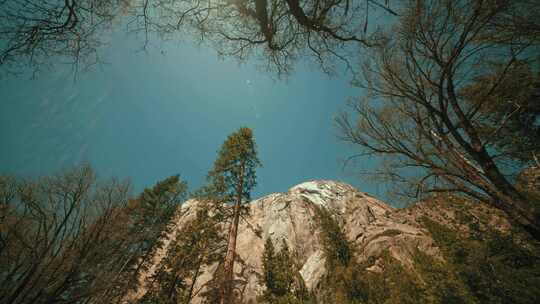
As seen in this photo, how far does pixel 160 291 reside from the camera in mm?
13664

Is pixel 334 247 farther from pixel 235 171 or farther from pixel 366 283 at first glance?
pixel 235 171

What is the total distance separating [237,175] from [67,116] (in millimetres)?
232953

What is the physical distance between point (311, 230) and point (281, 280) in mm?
7367

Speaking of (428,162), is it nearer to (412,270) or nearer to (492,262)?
(492,262)

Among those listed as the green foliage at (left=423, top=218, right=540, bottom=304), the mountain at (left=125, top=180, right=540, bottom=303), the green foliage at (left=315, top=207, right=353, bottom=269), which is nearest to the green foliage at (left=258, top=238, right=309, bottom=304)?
the mountain at (left=125, top=180, right=540, bottom=303)

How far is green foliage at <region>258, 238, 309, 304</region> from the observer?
13.0m

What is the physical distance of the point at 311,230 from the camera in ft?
68.4

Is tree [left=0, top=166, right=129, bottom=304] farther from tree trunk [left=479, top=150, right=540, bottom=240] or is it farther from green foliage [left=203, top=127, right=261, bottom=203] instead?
tree trunk [left=479, top=150, right=540, bottom=240]

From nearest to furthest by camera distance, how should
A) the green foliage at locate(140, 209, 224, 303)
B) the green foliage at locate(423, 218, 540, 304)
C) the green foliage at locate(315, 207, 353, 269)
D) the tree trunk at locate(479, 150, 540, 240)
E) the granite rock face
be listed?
the tree trunk at locate(479, 150, 540, 240) → the green foliage at locate(423, 218, 540, 304) → the green foliage at locate(140, 209, 224, 303) → the green foliage at locate(315, 207, 353, 269) → the granite rock face

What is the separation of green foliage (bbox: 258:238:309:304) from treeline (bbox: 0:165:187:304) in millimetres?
9655

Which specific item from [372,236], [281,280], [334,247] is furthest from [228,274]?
[372,236]

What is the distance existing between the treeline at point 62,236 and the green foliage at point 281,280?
380 inches

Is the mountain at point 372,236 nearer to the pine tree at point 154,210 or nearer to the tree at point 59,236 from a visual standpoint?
the pine tree at point 154,210

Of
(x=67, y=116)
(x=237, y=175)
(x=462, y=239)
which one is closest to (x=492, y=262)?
(x=462, y=239)
